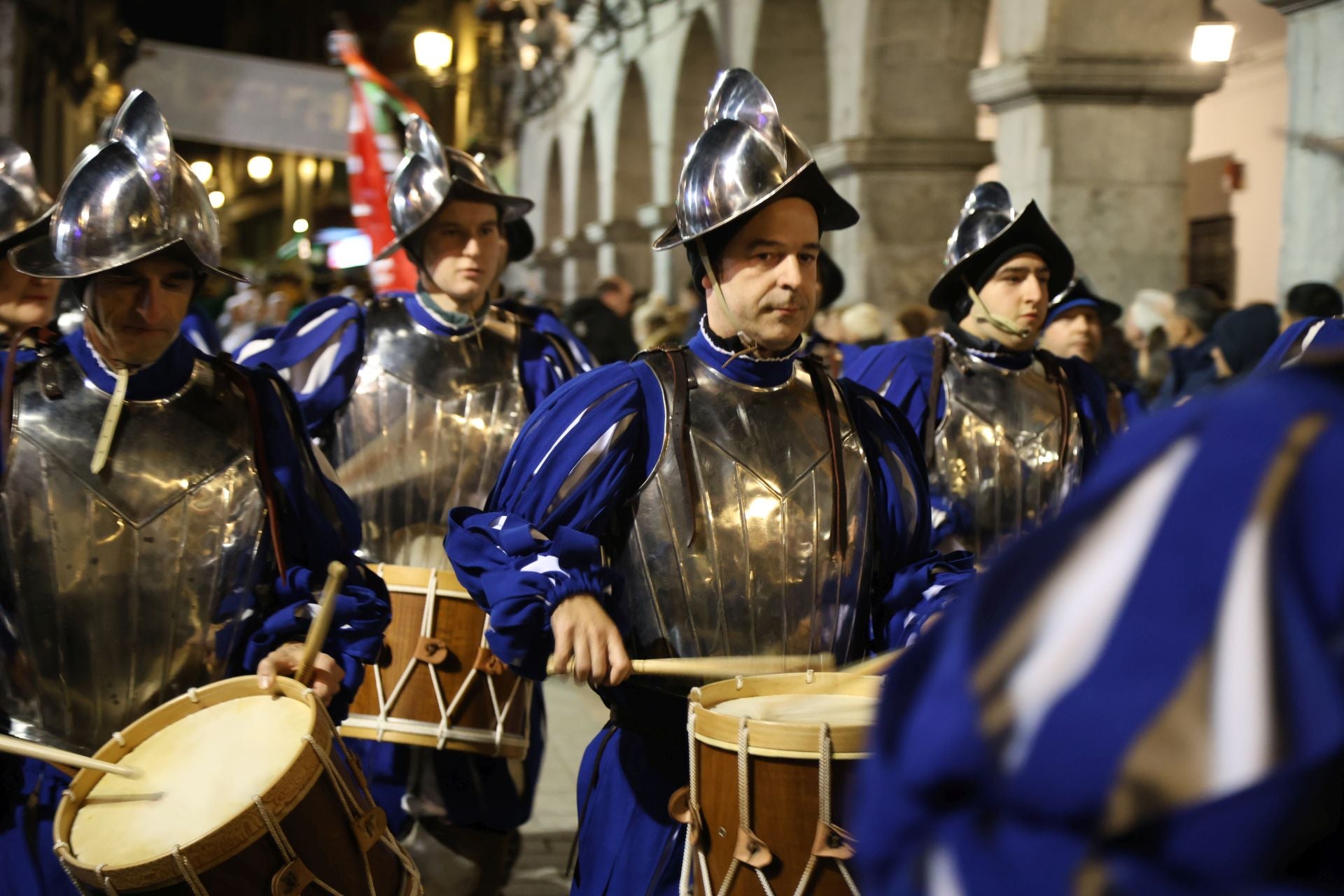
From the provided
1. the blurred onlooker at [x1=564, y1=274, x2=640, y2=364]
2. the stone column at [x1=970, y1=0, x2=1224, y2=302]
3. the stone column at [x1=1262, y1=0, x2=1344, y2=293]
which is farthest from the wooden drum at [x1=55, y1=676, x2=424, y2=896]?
the blurred onlooker at [x1=564, y1=274, x2=640, y2=364]

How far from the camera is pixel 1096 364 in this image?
7.24 meters

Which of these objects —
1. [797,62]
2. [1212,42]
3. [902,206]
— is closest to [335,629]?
[1212,42]

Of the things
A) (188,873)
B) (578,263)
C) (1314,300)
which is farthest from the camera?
(578,263)

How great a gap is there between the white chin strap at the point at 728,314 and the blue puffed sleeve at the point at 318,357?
90.5 inches

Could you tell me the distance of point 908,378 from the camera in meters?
5.00

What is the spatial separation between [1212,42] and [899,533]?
6269mm

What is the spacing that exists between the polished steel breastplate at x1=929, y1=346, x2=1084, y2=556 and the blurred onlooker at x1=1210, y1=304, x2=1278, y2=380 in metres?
2.09

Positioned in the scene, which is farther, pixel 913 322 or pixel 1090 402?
pixel 913 322

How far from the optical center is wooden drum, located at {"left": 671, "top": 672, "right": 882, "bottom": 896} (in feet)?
7.72

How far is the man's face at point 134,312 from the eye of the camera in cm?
321

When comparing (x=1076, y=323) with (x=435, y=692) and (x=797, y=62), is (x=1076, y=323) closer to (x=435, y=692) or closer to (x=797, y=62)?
(x=435, y=692)

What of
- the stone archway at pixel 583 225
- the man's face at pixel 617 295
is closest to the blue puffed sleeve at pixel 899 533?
the man's face at pixel 617 295

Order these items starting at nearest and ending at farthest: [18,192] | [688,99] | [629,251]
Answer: [18,192] → [688,99] → [629,251]

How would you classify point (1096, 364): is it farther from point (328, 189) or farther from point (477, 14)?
point (328, 189)
